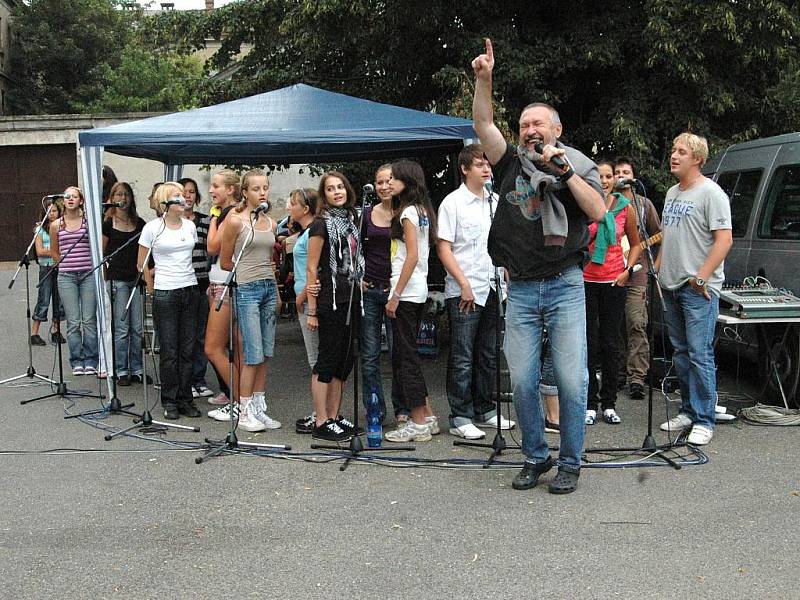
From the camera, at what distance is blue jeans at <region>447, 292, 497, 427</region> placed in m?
6.54

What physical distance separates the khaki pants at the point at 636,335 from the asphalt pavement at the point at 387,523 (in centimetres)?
120

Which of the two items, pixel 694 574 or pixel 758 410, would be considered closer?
pixel 694 574

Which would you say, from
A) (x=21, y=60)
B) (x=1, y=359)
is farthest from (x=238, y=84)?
(x=21, y=60)

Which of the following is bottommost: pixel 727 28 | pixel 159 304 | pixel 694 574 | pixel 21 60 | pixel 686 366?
pixel 694 574

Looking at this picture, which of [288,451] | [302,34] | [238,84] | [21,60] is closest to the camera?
[288,451]

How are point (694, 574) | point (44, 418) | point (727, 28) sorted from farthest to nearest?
point (727, 28) → point (44, 418) → point (694, 574)

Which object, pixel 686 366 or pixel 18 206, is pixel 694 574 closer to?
pixel 686 366

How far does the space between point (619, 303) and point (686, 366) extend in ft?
2.45

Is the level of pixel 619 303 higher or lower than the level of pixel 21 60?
lower

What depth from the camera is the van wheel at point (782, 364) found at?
692 cm

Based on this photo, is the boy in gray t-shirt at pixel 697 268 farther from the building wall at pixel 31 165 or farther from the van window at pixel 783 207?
the building wall at pixel 31 165

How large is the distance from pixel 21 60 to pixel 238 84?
28.5 metres

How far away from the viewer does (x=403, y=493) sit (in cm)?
533

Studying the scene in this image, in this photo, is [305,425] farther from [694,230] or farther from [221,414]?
[694,230]
